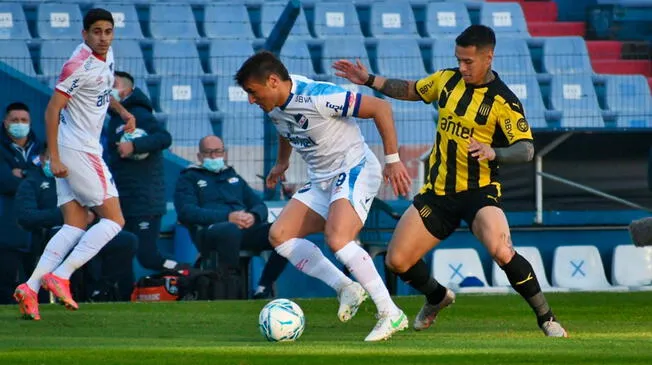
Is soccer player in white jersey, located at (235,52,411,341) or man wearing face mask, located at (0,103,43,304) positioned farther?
man wearing face mask, located at (0,103,43,304)

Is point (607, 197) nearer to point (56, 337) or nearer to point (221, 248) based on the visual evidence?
point (221, 248)

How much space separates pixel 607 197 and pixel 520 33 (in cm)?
491

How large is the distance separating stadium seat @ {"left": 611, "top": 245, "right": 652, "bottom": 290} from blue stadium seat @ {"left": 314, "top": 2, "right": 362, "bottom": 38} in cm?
544

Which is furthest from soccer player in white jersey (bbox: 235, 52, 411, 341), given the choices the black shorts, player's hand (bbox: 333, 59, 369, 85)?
the black shorts

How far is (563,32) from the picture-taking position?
2184 centimetres

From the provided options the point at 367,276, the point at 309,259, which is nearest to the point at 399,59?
the point at 309,259

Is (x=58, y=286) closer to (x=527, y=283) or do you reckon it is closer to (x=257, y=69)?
(x=257, y=69)

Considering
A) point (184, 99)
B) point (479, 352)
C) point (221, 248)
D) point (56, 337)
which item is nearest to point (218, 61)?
point (184, 99)

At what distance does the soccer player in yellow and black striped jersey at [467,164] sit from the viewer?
8.63 m

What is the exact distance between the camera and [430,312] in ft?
30.9

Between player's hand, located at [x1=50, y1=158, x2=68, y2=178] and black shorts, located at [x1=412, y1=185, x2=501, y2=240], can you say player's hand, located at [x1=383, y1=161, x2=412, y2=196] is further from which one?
player's hand, located at [x1=50, y1=158, x2=68, y2=178]

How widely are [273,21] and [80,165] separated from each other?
9.10 metres

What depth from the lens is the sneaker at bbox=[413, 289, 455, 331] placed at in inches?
369

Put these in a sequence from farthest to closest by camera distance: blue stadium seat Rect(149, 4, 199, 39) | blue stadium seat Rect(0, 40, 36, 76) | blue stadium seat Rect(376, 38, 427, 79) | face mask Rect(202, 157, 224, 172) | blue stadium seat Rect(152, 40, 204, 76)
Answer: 1. blue stadium seat Rect(149, 4, 199, 39)
2. blue stadium seat Rect(376, 38, 427, 79)
3. blue stadium seat Rect(152, 40, 204, 76)
4. blue stadium seat Rect(0, 40, 36, 76)
5. face mask Rect(202, 157, 224, 172)
